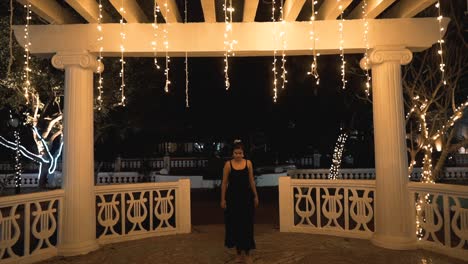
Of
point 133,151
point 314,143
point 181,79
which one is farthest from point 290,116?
point 133,151

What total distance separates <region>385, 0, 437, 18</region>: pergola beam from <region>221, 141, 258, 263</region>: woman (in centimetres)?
305

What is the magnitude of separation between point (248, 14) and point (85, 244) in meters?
3.96

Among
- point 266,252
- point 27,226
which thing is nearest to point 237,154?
point 266,252

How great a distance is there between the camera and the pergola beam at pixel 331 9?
4969 millimetres

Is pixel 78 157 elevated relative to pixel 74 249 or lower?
elevated

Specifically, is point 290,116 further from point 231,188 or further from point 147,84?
point 231,188

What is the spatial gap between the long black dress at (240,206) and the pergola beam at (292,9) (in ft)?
7.28

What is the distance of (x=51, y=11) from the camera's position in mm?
5320

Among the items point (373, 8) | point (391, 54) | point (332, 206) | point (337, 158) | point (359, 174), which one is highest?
point (373, 8)

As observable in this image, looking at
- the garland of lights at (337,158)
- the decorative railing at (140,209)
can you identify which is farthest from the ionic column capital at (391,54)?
the garland of lights at (337,158)

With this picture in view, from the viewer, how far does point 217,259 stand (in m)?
5.01

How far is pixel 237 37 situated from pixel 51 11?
265cm

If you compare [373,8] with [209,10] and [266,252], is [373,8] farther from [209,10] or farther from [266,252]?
[266,252]

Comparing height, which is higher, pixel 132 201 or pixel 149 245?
pixel 132 201
